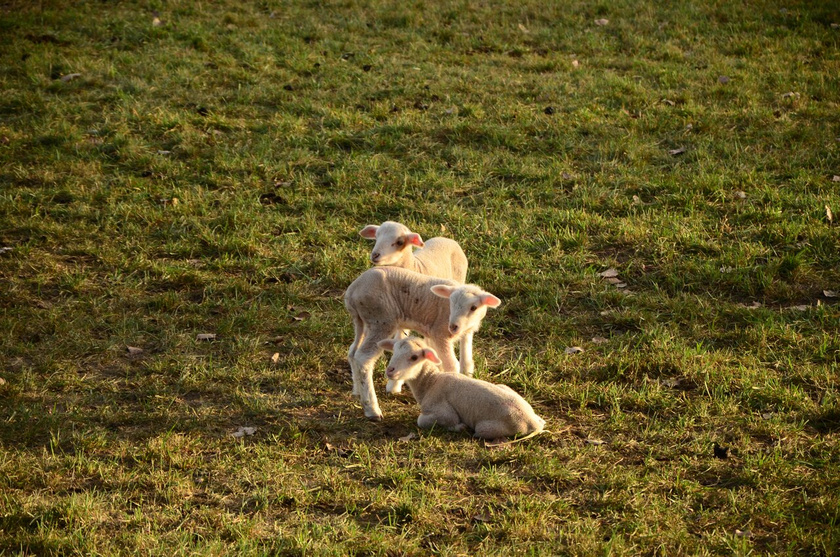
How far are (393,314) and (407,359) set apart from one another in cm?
39

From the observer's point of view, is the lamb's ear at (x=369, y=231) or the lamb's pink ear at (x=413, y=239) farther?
the lamb's ear at (x=369, y=231)

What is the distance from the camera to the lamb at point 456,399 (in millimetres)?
5105

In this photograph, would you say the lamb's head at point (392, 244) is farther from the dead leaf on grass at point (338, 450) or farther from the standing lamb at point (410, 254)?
the dead leaf on grass at point (338, 450)

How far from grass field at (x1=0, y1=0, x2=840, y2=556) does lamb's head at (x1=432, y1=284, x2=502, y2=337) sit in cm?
66

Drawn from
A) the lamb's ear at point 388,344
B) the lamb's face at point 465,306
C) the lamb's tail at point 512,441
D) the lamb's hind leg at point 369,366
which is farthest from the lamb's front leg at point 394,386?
the lamb's tail at point 512,441

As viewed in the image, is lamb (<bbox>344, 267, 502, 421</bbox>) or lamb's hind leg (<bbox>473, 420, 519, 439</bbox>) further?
lamb (<bbox>344, 267, 502, 421</bbox>)

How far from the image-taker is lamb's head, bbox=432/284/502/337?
206 inches

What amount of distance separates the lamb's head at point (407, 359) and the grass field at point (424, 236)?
0.37m

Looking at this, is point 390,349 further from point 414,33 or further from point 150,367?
point 414,33

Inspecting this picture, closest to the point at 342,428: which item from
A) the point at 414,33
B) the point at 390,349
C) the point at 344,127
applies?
the point at 390,349

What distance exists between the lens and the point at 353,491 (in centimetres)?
465

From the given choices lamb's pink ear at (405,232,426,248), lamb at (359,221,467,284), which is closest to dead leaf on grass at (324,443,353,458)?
lamb at (359,221,467,284)

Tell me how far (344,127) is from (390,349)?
4.92 meters

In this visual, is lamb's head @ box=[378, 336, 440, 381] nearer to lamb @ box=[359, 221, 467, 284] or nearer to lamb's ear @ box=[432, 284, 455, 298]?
lamb's ear @ box=[432, 284, 455, 298]
